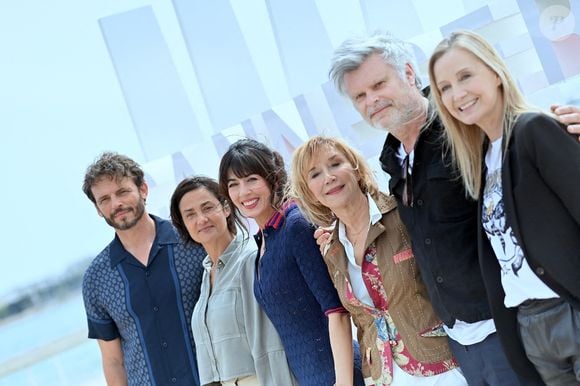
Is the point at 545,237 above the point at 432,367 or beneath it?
above

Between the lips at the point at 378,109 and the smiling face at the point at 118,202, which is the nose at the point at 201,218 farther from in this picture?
the lips at the point at 378,109

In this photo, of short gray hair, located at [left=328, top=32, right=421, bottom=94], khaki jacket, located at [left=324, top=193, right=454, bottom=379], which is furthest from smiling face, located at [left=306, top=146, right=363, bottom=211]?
short gray hair, located at [left=328, top=32, right=421, bottom=94]

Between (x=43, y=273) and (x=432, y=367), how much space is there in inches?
209

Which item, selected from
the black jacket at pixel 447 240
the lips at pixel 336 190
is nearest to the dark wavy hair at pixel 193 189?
the lips at pixel 336 190

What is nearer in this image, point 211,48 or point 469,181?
point 469,181

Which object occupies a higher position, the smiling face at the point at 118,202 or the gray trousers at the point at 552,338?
the smiling face at the point at 118,202

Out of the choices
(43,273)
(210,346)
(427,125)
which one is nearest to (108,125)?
(43,273)

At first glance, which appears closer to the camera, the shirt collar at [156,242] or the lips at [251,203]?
the lips at [251,203]

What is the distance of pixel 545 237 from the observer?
1288mm

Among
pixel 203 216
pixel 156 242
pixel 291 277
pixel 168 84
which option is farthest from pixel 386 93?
pixel 168 84

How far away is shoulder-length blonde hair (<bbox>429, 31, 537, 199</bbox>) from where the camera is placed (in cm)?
136

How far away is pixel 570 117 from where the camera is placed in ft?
4.12

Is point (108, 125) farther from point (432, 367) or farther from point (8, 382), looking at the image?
point (432, 367)

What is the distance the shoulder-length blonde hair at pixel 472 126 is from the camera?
136cm
